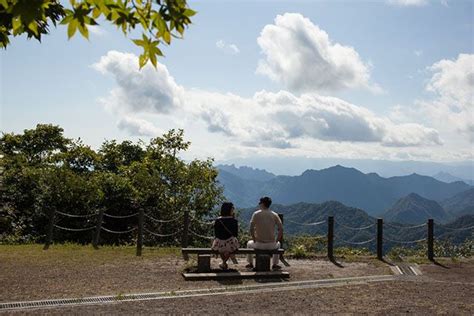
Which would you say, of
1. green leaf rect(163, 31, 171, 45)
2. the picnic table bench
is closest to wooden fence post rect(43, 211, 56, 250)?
the picnic table bench

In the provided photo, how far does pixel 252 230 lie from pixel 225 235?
2.89 ft

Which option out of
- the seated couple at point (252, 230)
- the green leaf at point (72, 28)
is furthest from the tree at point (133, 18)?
the seated couple at point (252, 230)

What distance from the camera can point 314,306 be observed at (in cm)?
834

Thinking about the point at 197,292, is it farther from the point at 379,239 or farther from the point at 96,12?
the point at 379,239

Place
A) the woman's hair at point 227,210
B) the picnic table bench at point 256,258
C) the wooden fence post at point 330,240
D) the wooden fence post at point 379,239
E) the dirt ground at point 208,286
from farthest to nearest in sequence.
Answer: the wooden fence post at point 379,239 < the wooden fence post at point 330,240 < the woman's hair at point 227,210 < the picnic table bench at point 256,258 < the dirt ground at point 208,286

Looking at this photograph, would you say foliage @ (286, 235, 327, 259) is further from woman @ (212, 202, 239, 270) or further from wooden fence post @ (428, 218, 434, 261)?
woman @ (212, 202, 239, 270)

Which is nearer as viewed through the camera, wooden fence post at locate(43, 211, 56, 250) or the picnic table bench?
the picnic table bench

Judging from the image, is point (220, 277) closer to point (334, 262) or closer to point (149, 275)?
point (149, 275)

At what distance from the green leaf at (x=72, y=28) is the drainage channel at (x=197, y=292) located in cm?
592

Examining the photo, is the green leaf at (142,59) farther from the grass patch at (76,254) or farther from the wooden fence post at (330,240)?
the wooden fence post at (330,240)

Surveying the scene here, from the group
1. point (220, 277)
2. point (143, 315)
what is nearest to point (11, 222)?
point (220, 277)

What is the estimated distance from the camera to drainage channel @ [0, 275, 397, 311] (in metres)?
7.89

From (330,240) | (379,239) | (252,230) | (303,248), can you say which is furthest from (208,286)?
(379,239)

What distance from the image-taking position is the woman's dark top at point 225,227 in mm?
11789
